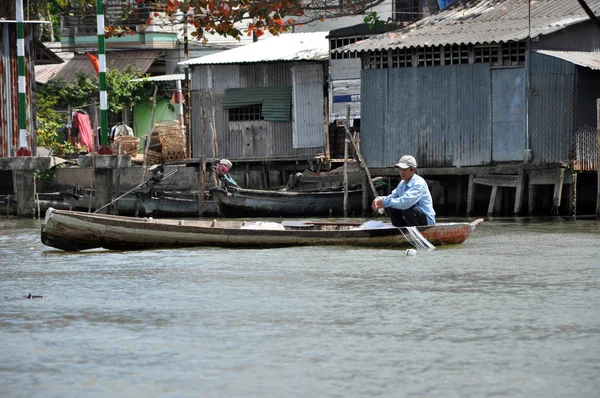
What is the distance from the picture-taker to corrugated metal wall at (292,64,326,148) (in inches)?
1029

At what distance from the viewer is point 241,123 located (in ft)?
88.4

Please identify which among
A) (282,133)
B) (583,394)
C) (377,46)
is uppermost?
(377,46)

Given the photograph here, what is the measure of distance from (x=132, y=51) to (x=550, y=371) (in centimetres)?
2925

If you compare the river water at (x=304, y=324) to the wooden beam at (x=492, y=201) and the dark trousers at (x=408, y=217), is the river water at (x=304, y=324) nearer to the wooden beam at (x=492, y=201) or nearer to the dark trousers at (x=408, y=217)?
the dark trousers at (x=408, y=217)

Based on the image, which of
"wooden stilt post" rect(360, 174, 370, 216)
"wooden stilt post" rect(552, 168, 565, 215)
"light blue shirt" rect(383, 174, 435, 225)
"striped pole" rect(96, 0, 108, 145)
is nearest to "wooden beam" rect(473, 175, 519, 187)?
"wooden stilt post" rect(552, 168, 565, 215)

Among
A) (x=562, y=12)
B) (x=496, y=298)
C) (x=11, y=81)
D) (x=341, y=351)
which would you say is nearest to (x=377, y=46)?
(x=562, y=12)

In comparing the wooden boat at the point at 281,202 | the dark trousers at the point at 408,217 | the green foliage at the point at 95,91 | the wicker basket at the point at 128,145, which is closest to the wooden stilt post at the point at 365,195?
the wooden boat at the point at 281,202

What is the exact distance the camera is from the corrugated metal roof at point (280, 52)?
2605 cm

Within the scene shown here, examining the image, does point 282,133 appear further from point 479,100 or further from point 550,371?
point 550,371

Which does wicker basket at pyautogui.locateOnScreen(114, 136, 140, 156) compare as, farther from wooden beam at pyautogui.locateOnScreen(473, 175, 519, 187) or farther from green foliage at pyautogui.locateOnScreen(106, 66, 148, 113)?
wooden beam at pyautogui.locateOnScreen(473, 175, 519, 187)

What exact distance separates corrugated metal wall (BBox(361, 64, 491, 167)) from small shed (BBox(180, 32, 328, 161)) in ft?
8.87

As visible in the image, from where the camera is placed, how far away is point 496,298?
11117 mm

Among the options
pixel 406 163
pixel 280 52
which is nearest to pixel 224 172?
pixel 280 52

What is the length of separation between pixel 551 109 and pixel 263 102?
7881mm
